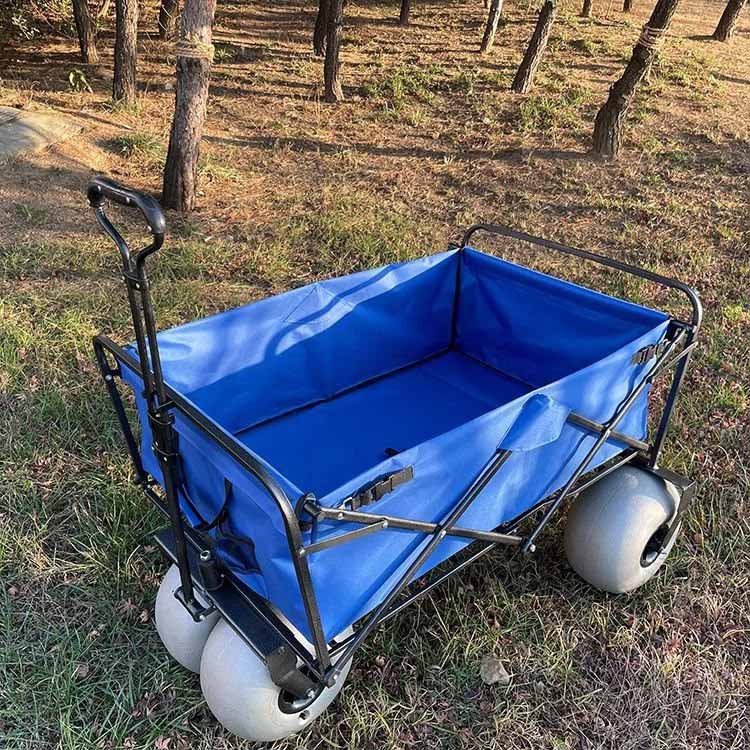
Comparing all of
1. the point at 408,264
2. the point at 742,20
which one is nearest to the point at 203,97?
the point at 408,264

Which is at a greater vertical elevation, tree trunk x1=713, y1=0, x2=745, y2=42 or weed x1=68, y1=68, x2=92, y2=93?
tree trunk x1=713, y1=0, x2=745, y2=42

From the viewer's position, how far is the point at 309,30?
12.3m

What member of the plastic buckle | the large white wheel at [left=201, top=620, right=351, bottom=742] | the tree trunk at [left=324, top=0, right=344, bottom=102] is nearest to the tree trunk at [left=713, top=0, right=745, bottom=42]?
the tree trunk at [left=324, top=0, right=344, bottom=102]

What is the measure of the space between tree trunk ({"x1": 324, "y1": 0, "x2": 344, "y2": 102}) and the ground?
10.9 inches

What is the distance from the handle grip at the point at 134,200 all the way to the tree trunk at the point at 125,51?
713 centimetres

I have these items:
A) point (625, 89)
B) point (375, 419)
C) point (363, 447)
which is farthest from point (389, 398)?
point (625, 89)

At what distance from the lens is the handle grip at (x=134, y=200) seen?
1519 millimetres

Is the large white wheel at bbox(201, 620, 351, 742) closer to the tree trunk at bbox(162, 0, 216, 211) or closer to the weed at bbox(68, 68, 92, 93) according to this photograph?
the tree trunk at bbox(162, 0, 216, 211)

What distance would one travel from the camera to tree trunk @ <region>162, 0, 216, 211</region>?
5.18 m

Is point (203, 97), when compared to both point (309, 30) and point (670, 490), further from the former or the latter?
point (309, 30)

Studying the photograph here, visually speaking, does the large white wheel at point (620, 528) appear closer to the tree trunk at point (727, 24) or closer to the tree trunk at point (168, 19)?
the tree trunk at point (168, 19)

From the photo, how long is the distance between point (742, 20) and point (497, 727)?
16.4 metres

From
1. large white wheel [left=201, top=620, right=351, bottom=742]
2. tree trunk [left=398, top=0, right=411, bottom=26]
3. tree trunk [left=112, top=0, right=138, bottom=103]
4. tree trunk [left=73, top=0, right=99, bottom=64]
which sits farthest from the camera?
tree trunk [left=398, top=0, right=411, bottom=26]

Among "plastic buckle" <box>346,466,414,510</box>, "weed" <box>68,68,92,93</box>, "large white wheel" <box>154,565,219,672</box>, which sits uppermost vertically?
"plastic buckle" <box>346,466,414,510</box>
